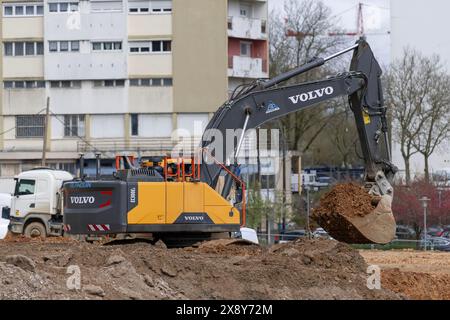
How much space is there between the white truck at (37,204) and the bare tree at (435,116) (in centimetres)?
3876

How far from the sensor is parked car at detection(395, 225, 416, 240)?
5321 centimetres

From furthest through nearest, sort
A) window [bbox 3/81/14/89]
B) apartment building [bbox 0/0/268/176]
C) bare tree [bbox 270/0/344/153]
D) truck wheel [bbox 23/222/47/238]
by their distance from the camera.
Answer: bare tree [bbox 270/0/344/153] < window [bbox 3/81/14/89] < apartment building [bbox 0/0/268/176] < truck wheel [bbox 23/222/47/238]

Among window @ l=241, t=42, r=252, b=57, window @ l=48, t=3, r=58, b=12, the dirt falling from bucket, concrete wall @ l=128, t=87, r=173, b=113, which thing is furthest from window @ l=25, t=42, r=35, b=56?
the dirt falling from bucket

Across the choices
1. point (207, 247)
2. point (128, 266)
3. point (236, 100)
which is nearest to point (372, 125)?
point (236, 100)

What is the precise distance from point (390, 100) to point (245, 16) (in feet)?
40.0

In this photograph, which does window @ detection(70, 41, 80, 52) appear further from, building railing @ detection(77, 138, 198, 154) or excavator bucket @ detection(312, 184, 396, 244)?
excavator bucket @ detection(312, 184, 396, 244)

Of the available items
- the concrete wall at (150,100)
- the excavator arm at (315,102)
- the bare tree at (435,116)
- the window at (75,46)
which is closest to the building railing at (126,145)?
the concrete wall at (150,100)

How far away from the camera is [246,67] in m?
66.4

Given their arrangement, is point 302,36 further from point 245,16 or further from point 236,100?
point 236,100

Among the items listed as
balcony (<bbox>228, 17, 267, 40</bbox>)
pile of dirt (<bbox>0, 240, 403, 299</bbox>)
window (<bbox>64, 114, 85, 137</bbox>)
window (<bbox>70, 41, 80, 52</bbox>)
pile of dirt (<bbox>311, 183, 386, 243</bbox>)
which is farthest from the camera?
balcony (<bbox>228, 17, 267, 40</bbox>)

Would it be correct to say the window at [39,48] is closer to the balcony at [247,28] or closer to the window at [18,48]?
the window at [18,48]

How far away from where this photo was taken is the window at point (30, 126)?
208ft

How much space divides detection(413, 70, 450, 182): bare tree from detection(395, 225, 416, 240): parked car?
603 inches

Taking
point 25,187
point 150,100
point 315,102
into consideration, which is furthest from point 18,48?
point 315,102
